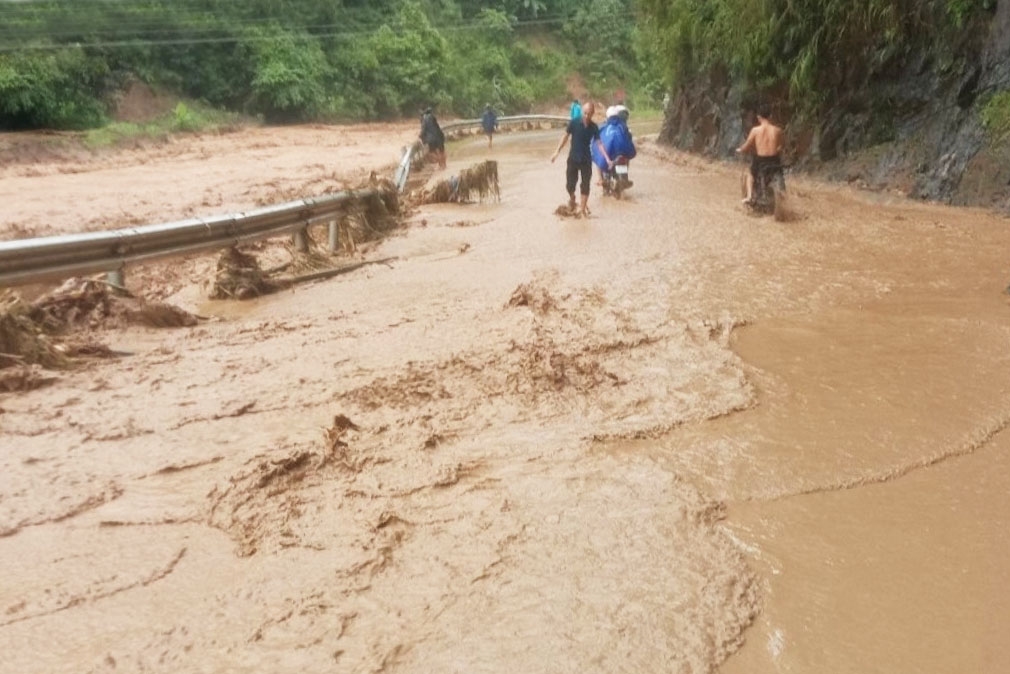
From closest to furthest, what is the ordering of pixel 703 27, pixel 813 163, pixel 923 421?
pixel 923 421 < pixel 813 163 < pixel 703 27

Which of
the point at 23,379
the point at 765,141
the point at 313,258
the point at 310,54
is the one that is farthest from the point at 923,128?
the point at 310,54

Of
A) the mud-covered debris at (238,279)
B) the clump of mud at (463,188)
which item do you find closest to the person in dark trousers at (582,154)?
the clump of mud at (463,188)

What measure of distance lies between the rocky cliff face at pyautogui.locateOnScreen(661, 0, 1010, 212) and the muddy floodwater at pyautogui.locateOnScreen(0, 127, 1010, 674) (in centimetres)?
450

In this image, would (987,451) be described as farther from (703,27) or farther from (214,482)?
(703,27)

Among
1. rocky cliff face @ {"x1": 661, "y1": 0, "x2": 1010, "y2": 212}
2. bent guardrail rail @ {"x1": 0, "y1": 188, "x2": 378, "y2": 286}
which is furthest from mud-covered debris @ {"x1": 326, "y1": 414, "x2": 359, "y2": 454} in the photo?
rocky cliff face @ {"x1": 661, "y1": 0, "x2": 1010, "y2": 212}

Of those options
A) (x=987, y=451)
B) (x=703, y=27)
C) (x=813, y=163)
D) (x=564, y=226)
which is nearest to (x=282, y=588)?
(x=987, y=451)

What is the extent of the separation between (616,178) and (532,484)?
428 inches

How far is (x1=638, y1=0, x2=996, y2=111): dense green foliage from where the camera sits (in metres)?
13.4

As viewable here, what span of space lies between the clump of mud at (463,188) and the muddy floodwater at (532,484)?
19.4 feet

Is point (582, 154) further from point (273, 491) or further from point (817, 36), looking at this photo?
point (273, 491)

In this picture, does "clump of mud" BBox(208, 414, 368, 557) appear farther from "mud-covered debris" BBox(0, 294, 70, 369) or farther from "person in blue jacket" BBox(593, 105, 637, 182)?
"person in blue jacket" BBox(593, 105, 637, 182)

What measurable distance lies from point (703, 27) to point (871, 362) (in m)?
16.3

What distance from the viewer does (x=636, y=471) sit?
13.4ft

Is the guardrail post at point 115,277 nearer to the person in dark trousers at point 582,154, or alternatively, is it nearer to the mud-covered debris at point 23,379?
the mud-covered debris at point 23,379
